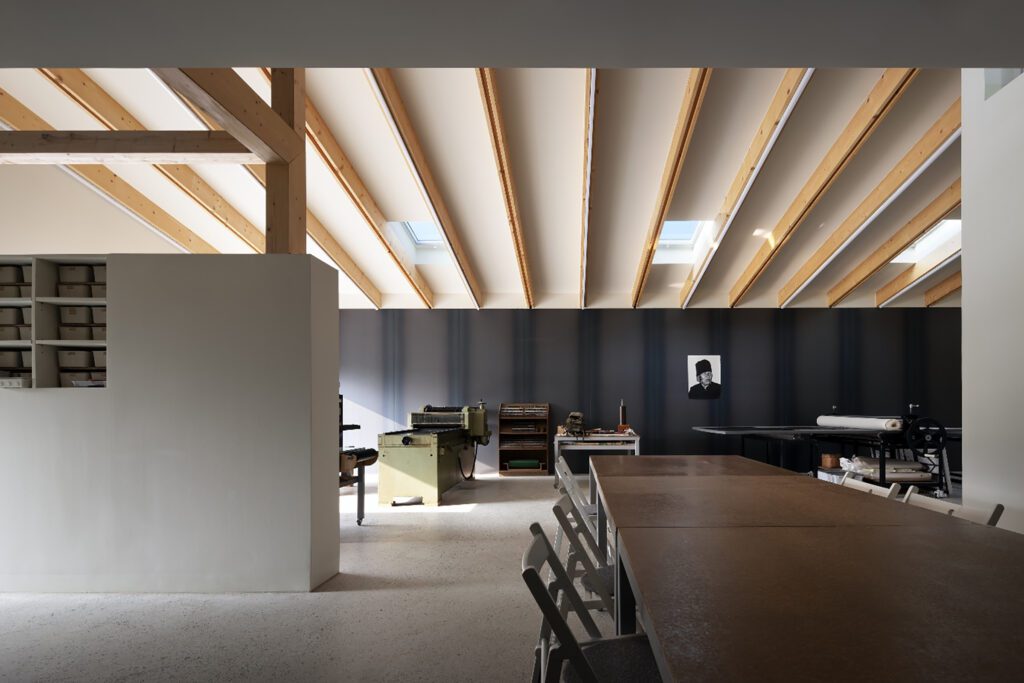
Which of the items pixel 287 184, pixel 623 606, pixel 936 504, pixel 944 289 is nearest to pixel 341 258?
pixel 287 184

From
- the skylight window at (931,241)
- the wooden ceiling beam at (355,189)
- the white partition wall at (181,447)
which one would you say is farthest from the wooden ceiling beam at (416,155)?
the skylight window at (931,241)

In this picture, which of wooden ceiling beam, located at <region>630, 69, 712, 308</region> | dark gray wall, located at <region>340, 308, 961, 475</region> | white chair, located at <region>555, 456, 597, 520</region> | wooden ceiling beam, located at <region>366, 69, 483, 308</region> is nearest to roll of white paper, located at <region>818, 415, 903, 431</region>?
dark gray wall, located at <region>340, 308, 961, 475</region>

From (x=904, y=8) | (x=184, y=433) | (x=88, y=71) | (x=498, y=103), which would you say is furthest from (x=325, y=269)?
(x=904, y=8)

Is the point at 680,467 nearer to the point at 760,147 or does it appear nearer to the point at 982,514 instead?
the point at 982,514

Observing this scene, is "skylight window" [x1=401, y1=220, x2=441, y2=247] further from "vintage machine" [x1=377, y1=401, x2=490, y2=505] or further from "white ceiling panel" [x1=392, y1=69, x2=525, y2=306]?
"vintage machine" [x1=377, y1=401, x2=490, y2=505]

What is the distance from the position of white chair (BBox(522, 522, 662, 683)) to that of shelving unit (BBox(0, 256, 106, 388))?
4.03 m

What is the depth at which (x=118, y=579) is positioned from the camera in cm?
454

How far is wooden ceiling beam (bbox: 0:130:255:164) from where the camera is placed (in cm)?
480

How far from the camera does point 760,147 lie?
20.9 feet

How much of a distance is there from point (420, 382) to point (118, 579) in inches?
252

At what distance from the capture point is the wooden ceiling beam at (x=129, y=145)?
4.80 metres

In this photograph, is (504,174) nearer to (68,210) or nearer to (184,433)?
(184,433)

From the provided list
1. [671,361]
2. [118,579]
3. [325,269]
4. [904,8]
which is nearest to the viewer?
[904,8]

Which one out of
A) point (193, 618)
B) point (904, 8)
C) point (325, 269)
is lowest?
point (193, 618)
